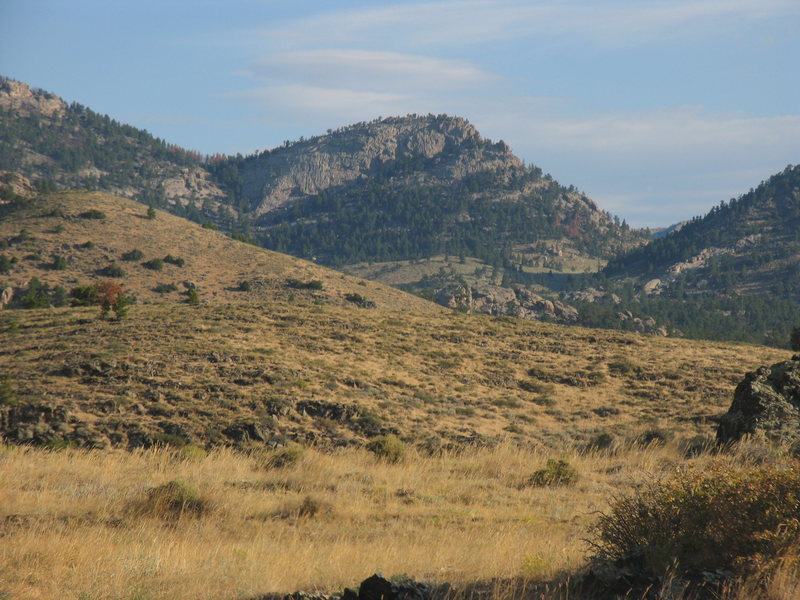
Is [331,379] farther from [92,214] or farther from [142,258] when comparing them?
[92,214]

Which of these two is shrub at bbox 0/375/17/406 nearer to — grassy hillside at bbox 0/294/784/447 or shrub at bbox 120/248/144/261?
grassy hillside at bbox 0/294/784/447

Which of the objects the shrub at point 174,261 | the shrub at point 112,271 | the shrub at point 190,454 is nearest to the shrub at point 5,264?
the shrub at point 112,271

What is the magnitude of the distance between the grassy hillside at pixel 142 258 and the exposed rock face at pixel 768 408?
75.7m

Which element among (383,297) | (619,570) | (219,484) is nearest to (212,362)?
(219,484)

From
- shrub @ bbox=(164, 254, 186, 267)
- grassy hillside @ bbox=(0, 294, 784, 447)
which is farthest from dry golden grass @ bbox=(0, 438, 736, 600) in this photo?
shrub @ bbox=(164, 254, 186, 267)

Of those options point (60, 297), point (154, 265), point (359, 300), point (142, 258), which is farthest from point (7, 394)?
point (142, 258)

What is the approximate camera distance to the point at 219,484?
8.71m

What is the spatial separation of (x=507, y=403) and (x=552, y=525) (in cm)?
2653

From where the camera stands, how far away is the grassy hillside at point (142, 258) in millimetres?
84000

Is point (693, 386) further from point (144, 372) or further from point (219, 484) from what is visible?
point (219, 484)

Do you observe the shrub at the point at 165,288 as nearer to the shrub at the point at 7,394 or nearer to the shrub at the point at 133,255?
the shrub at the point at 133,255

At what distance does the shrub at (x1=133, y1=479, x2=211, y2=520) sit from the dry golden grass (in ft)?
0.15

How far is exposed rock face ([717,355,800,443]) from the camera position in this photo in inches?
431

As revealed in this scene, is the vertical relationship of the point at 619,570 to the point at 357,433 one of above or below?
above
